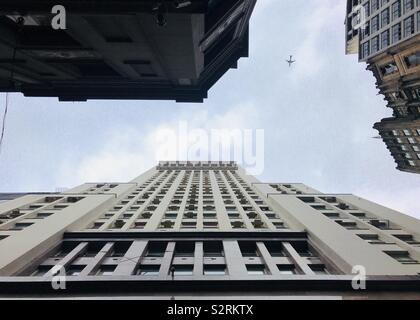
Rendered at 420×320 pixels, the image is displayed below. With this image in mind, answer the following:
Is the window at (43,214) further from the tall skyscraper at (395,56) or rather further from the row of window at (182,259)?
the tall skyscraper at (395,56)

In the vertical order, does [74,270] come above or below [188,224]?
below

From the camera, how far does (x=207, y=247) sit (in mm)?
26766

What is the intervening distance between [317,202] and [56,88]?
1165 inches

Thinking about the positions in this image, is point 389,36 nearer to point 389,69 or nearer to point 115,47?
point 389,69

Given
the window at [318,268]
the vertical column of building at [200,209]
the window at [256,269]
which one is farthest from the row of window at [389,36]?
the window at [256,269]

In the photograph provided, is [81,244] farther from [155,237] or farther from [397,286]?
[397,286]

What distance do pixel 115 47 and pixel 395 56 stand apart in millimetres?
46495

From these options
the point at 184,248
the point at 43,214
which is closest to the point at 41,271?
the point at 184,248

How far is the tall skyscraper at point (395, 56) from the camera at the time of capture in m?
46.3

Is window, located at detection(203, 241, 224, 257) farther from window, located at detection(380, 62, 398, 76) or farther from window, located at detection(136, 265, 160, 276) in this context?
window, located at detection(380, 62, 398, 76)

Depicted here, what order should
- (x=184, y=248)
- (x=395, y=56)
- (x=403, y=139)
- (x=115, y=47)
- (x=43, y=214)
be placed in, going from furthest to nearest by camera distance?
1. (x=403, y=139)
2. (x=395, y=56)
3. (x=43, y=214)
4. (x=184, y=248)
5. (x=115, y=47)

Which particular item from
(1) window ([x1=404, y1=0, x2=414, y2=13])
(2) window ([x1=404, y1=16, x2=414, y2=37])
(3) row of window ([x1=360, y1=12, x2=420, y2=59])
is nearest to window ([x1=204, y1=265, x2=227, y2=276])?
(3) row of window ([x1=360, y1=12, x2=420, y2=59])

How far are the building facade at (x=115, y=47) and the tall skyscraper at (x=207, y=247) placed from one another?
11.9m

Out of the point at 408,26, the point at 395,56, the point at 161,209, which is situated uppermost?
the point at 408,26
